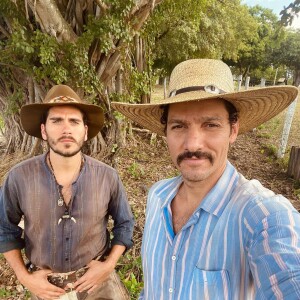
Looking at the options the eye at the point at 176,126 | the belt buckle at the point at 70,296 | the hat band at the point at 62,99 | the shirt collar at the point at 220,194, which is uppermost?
the hat band at the point at 62,99

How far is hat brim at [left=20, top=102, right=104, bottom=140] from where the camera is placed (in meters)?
2.02

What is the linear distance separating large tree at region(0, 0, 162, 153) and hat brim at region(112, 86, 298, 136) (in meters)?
2.78

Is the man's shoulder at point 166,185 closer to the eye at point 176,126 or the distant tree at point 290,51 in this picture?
the eye at point 176,126

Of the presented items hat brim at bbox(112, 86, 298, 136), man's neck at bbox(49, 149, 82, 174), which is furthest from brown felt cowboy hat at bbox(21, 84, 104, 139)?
hat brim at bbox(112, 86, 298, 136)

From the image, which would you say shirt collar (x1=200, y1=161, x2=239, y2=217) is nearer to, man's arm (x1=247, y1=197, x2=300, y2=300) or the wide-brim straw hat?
man's arm (x1=247, y1=197, x2=300, y2=300)

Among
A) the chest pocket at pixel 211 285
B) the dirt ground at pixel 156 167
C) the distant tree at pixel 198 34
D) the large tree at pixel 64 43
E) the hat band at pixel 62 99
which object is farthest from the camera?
the distant tree at pixel 198 34

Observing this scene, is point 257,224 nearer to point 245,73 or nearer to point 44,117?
point 44,117

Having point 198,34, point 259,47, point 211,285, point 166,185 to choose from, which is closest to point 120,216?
point 166,185

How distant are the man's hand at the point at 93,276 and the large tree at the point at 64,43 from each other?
3113 millimetres

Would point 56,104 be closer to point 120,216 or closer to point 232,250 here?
point 120,216

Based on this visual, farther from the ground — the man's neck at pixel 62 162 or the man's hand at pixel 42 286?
the man's neck at pixel 62 162

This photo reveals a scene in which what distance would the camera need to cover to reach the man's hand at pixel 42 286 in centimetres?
185

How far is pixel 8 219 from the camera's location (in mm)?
1898

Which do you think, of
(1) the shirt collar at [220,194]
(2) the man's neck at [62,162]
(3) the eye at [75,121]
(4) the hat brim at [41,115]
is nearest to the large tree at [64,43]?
(4) the hat brim at [41,115]
